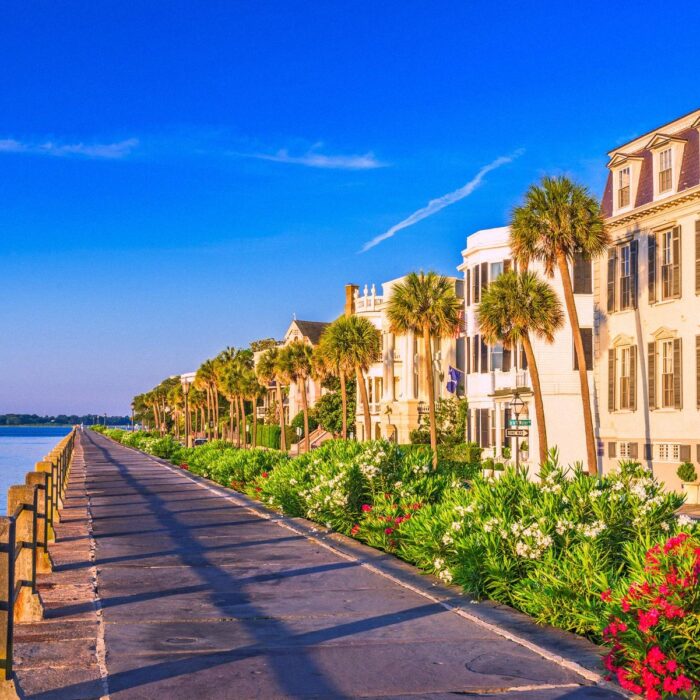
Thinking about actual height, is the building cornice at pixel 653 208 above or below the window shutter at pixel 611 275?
above

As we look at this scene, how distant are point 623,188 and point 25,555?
31131mm

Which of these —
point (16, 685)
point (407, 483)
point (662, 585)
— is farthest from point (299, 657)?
point (407, 483)

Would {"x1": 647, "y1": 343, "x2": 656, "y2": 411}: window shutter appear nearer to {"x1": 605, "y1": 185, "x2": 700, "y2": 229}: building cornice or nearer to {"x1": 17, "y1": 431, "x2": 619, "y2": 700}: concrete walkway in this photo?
{"x1": 605, "y1": 185, "x2": 700, "y2": 229}: building cornice

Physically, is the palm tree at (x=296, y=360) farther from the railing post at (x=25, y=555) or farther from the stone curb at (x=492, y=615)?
the railing post at (x=25, y=555)

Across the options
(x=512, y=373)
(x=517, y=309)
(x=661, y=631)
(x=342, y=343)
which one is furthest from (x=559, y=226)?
(x=342, y=343)

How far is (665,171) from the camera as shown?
3400 centimetres

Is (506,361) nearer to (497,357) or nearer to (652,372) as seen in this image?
(497,357)

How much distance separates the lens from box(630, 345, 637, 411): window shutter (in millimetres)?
35781

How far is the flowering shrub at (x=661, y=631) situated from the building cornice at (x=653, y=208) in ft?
86.9

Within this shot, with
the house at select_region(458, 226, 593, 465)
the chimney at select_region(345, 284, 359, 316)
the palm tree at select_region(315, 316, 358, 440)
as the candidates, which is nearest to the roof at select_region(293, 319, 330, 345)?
the chimney at select_region(345, 284, 359, 316)

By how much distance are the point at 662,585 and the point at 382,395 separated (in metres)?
63.6

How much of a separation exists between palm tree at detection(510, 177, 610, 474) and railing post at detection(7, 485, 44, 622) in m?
24.7

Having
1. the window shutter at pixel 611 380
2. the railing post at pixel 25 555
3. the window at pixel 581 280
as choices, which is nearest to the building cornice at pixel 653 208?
the window shutter at pixel 611 380

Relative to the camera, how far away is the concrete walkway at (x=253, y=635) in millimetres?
7043
